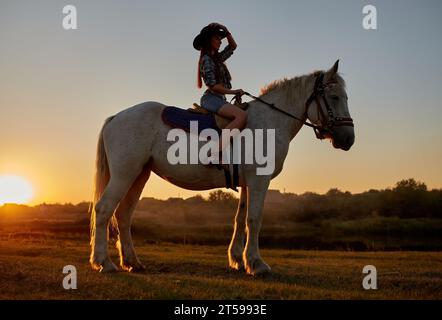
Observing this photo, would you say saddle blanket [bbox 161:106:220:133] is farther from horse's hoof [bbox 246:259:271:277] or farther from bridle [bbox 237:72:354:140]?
horse's hoof [bbox 246:259:271:277]

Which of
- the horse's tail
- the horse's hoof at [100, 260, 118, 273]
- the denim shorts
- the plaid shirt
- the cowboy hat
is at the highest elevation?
the cowboy hat

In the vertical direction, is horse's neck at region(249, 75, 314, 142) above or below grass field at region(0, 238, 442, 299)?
above

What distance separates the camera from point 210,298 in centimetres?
581

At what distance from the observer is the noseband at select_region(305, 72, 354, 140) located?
323 inches

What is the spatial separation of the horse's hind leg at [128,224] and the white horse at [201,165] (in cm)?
2

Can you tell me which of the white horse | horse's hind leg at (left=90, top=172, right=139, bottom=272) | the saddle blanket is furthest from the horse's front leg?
horse's hind leg at (left=90, top=172, right=139, bottom=272)

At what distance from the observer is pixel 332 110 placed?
8305 millimetres

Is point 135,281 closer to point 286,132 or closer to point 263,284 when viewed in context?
point 263,284

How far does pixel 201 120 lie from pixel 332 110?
2.50 m

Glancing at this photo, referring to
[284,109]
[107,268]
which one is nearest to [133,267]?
[107,268]

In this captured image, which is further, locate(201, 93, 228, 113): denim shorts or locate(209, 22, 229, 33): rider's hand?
locate(209, 22, 229, 33): rider's hand

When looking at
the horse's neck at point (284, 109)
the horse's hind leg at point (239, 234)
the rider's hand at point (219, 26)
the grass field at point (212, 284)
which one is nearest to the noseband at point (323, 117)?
the horse's neck at point (284, 109)
